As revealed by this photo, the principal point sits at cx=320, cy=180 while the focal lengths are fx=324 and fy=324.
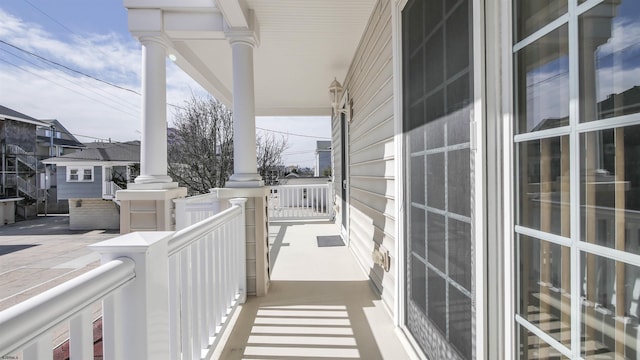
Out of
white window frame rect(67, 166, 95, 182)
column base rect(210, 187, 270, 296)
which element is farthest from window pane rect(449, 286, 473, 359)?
white window frame rect(67, 166, 95, 182)

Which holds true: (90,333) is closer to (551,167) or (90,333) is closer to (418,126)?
(551,167)

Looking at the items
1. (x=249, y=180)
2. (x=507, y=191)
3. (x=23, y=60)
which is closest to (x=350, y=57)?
(x=249, y=180)

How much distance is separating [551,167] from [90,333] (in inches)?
51.8

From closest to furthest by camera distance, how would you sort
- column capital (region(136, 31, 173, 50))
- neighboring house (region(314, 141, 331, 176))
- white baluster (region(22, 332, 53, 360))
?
white baluster (region(22, 332, 53, 360)) → column capital (region(136, 31, 173, 50)) → neighboring house (region(314, 141, 331, 176))

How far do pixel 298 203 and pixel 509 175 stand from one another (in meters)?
7.11

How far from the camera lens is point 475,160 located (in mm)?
1279

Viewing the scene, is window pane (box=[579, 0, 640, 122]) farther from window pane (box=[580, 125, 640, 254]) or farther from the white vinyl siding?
the white vinyl siding

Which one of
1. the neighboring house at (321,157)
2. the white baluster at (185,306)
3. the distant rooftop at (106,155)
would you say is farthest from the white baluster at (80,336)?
the neighboring house at (321,157)

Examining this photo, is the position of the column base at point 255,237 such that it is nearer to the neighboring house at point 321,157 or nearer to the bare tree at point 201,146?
the bare tree at point 201,146

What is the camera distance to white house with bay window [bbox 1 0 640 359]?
0.76m

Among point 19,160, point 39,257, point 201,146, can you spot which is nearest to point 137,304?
point 201,146

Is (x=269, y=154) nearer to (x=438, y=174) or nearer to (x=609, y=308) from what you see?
(x=438, y=174)

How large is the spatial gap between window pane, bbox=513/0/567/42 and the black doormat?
4218mm

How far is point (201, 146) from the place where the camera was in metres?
11.1
